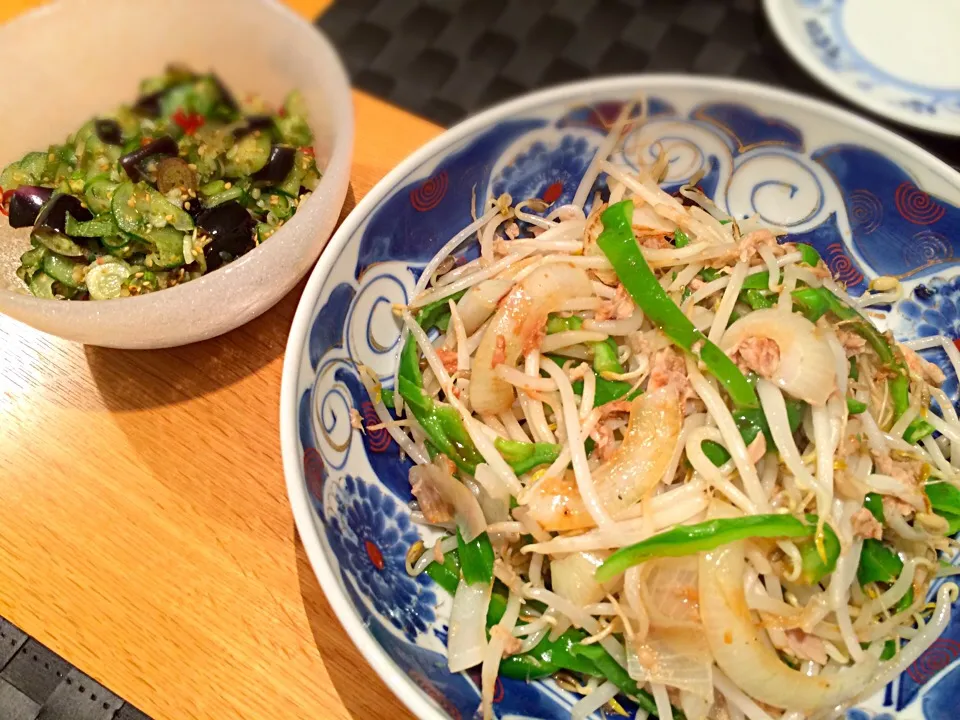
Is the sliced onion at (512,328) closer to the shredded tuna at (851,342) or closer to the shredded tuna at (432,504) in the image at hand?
the shredded tuna at (432,504)

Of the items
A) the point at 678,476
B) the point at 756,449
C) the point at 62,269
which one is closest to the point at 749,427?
the point at 756,449

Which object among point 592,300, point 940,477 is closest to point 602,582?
point 592,300

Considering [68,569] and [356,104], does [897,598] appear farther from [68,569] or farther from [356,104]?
[356,104]

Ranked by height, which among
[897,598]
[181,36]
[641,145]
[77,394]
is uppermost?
[181,36]

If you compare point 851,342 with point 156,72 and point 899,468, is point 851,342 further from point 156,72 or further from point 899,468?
point 156,72

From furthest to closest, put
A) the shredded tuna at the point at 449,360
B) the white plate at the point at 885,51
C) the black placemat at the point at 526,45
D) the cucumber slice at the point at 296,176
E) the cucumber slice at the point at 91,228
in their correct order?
the black placemat at the point at 526,45, the white plate at the point at 885,51, the cucumber slice at the point at 296,176, the cucumber slice at the point at 91,228, the shredded tuna at the point at 449,360

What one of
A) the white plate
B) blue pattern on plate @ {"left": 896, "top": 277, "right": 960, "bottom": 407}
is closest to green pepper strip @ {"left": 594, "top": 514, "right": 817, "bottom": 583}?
blue pattern on plate @ {"left": 896, "top": 277, "right": 960, "bottom": 407}

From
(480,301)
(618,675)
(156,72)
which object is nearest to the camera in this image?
(618,675)


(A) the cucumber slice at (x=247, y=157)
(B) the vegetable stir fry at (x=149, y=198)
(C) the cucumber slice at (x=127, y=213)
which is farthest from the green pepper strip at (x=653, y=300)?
(C) the cucumber slice at (x=127, y=213)
